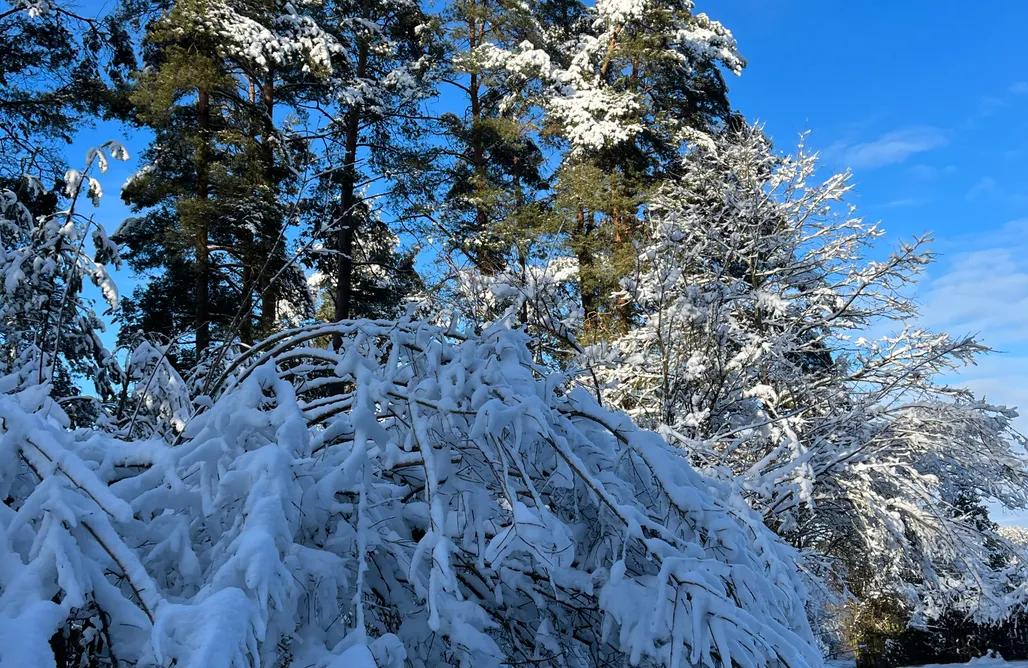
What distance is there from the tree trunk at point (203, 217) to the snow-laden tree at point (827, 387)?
24.9 ft

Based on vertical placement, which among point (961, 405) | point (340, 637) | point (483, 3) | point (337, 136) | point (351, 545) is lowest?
point (340, 637)

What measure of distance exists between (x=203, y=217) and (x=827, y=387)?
35.9 ft

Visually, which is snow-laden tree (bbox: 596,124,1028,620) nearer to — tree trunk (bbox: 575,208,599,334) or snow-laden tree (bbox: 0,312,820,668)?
tree trunk (bbox: 575,208,599,334)

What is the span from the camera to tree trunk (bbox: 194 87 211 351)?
43.7 feet

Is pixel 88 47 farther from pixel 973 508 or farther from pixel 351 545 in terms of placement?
pixel 973 508

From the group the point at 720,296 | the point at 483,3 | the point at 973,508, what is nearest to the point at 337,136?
the point at 483,3

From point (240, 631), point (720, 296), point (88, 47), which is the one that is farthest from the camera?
point (88, 47)

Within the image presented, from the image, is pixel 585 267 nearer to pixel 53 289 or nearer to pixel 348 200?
pixel 348 200

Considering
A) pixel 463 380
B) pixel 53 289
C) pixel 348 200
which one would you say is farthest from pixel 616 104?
pixel 463 380

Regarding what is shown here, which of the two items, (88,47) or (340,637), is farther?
(88,47)

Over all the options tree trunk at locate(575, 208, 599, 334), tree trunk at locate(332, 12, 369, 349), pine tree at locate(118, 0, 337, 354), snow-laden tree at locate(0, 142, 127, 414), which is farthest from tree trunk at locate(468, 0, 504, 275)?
snow-laden tree at locate(0, 142, 127, 414)

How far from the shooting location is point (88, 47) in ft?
43.3

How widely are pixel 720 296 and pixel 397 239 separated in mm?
10199

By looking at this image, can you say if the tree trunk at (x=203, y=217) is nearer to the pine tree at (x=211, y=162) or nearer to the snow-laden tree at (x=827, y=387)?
the pine tree at (x=211, y=162)
